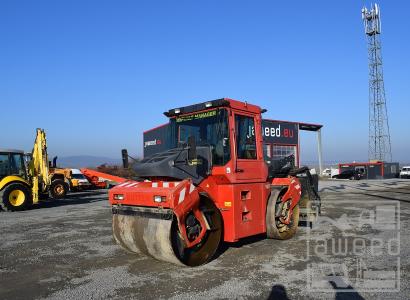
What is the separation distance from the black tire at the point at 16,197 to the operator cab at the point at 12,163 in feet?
2.11

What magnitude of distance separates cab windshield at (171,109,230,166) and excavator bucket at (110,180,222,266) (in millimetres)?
900

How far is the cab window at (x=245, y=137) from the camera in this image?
24.8 ft

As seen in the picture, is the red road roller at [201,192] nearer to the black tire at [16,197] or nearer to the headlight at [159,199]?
the headlight at [159,199]

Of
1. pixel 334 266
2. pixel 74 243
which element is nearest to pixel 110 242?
pixel 74 243

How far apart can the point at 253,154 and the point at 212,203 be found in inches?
58.4

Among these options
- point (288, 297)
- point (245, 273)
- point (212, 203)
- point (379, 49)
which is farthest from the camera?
point (379, 49)

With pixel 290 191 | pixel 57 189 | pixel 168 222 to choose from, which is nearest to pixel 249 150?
pixel 290 191

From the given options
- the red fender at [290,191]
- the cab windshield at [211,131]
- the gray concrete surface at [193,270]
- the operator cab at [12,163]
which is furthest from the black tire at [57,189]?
the red fender at [290,191]

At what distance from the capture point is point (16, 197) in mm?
15906

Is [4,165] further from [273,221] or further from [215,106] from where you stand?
[273,221]

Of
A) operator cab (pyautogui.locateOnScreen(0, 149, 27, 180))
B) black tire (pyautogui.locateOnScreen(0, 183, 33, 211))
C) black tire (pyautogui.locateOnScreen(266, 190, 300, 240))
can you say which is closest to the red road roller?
black tire (pyautogui.locateOnScreen(266, 190, 300, 240))

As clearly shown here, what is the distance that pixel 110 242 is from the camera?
8.83m

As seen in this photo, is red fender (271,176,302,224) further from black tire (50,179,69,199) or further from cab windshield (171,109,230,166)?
black tire (50,179,69,199)

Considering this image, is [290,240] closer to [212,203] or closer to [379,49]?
[212,203]
